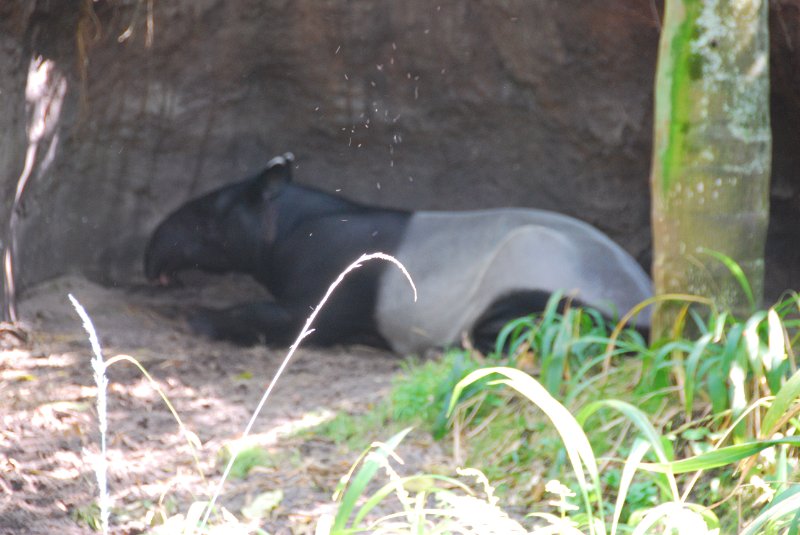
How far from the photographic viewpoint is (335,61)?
600 cm

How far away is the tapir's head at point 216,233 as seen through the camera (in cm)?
590

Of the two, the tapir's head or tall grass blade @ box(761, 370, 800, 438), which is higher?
the tapir's head

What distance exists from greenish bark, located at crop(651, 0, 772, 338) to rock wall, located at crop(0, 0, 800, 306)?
1.95 m

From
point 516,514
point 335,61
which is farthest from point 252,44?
point 516,514

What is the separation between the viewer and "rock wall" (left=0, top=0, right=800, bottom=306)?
5539 mm

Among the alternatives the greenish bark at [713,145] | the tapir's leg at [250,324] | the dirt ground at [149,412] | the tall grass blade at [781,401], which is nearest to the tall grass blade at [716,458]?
the tall grass blade at [781,401]

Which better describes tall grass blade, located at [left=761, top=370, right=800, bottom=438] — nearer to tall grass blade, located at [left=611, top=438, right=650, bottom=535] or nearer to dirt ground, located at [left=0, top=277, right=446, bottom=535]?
tall grass blade, located at [left=611, top=438, right=650, bottom=535]

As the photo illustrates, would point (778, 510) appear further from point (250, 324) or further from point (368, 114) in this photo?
point (368, 114)

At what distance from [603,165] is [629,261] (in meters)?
1.31

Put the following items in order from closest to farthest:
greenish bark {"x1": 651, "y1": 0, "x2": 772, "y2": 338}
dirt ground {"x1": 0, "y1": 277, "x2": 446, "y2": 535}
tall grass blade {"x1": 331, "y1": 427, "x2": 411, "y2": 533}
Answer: tall grass blade {"x1": 331, "y1": 427, "x2": 411, "y2": 533} → dirt ground {"x1": 0, "y1": 277, "x2": 446, "y2": 535} → greenish bark {"x1": 651, "y1": 0, "x2": 772, "y2": 338}

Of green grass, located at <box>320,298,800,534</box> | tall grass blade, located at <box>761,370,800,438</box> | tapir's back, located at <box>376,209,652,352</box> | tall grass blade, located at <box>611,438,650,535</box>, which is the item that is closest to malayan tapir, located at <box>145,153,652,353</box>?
tapir's back, located at <box>376,209,652,352</box>

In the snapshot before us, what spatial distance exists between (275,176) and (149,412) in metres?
2.52

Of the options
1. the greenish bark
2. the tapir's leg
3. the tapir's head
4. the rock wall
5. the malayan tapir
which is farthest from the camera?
the tapir's head

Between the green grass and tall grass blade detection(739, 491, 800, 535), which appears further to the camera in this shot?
the green grass
